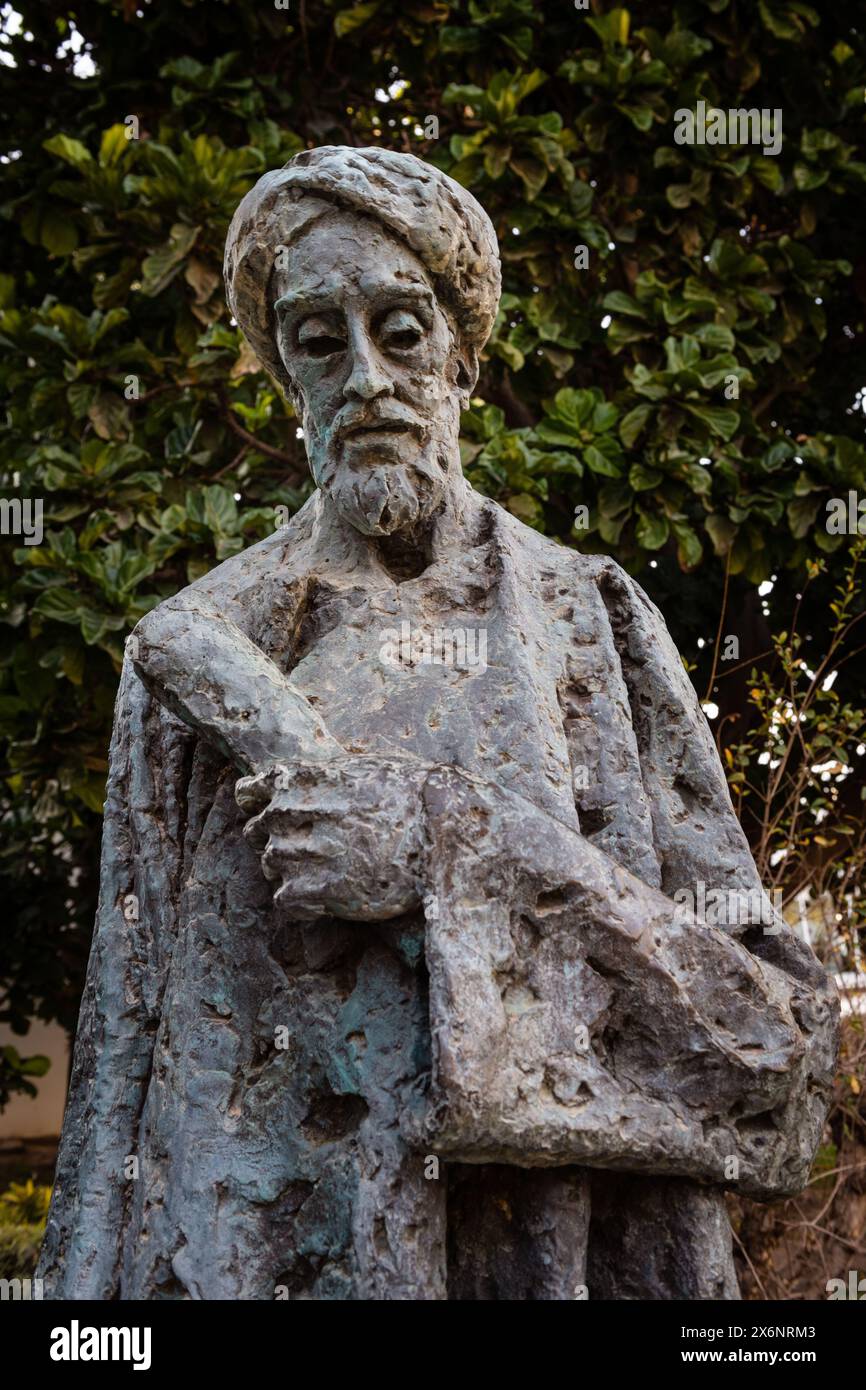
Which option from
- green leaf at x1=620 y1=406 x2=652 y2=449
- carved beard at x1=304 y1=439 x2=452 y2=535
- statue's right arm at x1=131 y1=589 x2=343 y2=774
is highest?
green leaf at x1=620 y1=406 x2=652 y2=449

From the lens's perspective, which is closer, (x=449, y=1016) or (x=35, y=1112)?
(x=449, y=1016)

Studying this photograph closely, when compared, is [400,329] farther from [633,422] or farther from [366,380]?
[633,422]

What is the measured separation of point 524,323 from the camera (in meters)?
6.53

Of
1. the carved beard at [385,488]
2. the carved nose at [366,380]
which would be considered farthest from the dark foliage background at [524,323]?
the carved nose at [366,380]

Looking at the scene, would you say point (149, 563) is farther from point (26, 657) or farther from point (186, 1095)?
point (186, 1095)

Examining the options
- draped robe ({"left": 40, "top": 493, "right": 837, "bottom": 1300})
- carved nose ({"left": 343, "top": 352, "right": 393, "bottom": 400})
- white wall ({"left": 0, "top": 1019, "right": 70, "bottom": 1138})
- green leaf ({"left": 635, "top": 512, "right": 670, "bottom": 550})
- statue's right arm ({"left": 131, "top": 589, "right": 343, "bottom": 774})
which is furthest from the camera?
white wall ({"left": 0, "top": 1019, "right": 70, "bottom": 1138})

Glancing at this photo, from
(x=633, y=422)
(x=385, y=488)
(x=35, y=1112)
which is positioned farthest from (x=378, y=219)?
(x=35, y=1112)

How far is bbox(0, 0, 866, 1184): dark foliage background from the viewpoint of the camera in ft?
19.9

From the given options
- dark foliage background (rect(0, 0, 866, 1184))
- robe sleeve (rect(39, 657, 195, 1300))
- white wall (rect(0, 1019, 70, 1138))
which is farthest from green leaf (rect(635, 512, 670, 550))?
white wall (rect(0, 1019, 70, 1138))

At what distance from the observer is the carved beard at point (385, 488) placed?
275cm

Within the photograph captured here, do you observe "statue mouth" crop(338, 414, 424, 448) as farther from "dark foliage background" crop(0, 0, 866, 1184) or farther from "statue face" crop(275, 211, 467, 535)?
"dark foliage background" crop(0, 0, 866, 1184)

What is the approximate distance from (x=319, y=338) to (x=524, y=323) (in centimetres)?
394

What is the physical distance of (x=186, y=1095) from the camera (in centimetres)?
248
